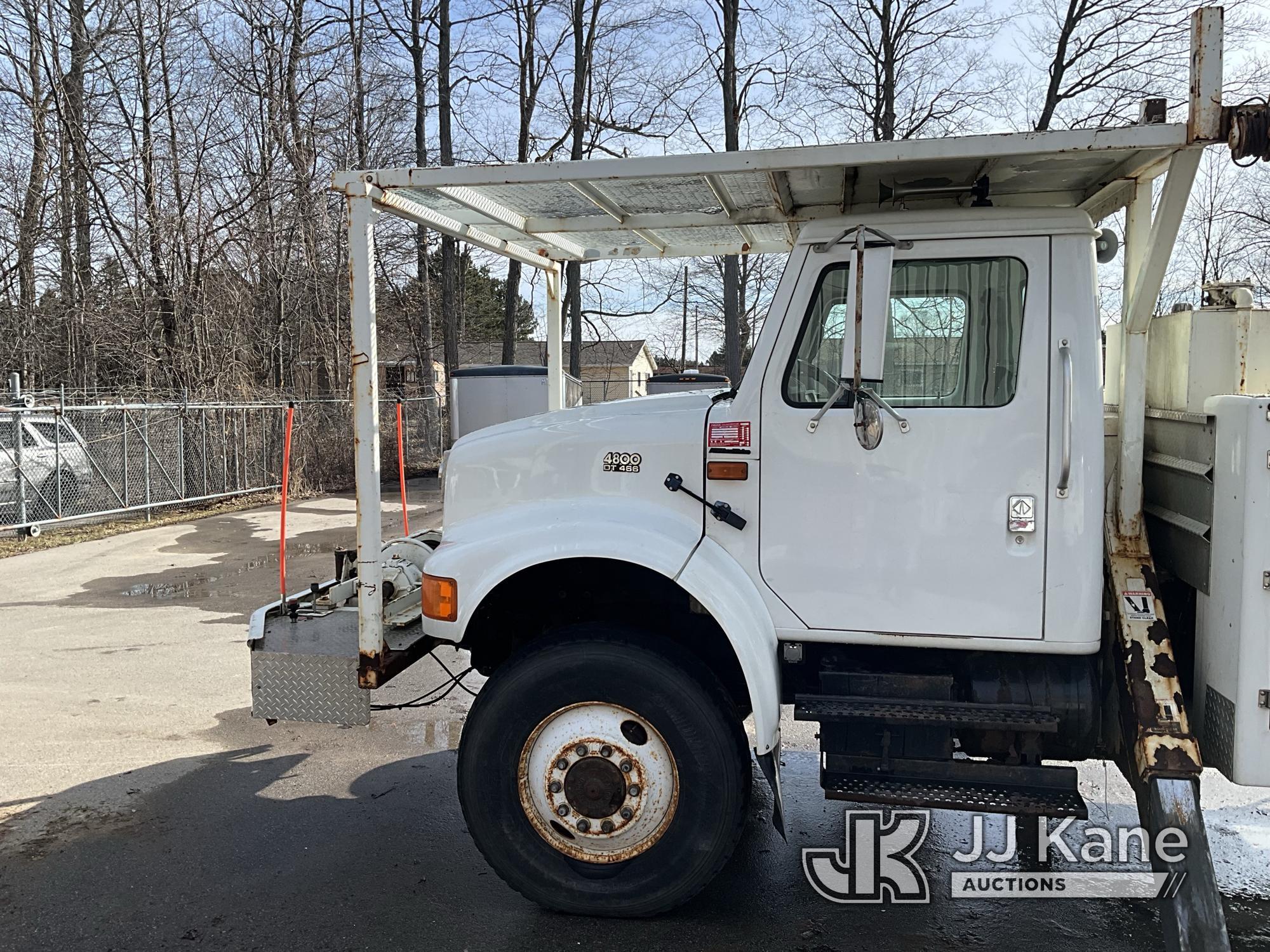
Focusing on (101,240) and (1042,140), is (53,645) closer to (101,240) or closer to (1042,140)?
(1042,140)

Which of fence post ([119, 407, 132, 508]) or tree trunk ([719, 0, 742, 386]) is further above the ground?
tree trunk ([719, 0, 742, 386])

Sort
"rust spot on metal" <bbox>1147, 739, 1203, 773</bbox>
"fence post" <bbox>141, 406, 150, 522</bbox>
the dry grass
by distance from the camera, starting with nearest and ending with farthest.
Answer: "rust spot on metal" <bbox>1147, 739, 1203, 773</bbox>, the dry grass, "fence post" <bbox>141, 406, 150, 522</bbox>

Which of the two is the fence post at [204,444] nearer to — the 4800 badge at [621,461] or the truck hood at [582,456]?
the truck hood at [582,456]

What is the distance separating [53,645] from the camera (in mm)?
7527

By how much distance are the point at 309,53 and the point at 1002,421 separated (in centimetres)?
2219

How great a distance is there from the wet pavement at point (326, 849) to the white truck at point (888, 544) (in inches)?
16.0

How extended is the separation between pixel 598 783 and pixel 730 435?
1.36 meters

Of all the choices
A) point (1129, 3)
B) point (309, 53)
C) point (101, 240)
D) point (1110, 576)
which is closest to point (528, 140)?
point (309, 53)

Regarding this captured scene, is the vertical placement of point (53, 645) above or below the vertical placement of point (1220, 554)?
below

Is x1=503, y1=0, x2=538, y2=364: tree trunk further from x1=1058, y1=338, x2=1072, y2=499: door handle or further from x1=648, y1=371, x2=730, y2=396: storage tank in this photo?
x1=1058, y1=338, x2=1072, y2=499: door handle

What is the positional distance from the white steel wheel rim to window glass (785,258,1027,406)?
1367mm

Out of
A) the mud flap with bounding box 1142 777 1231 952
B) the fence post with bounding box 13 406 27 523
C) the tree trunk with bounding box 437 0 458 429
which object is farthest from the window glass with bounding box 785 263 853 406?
the tree trunk with bounding box 437 0 458 429

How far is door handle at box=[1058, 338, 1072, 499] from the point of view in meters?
3.17

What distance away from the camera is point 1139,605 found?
3.26m
